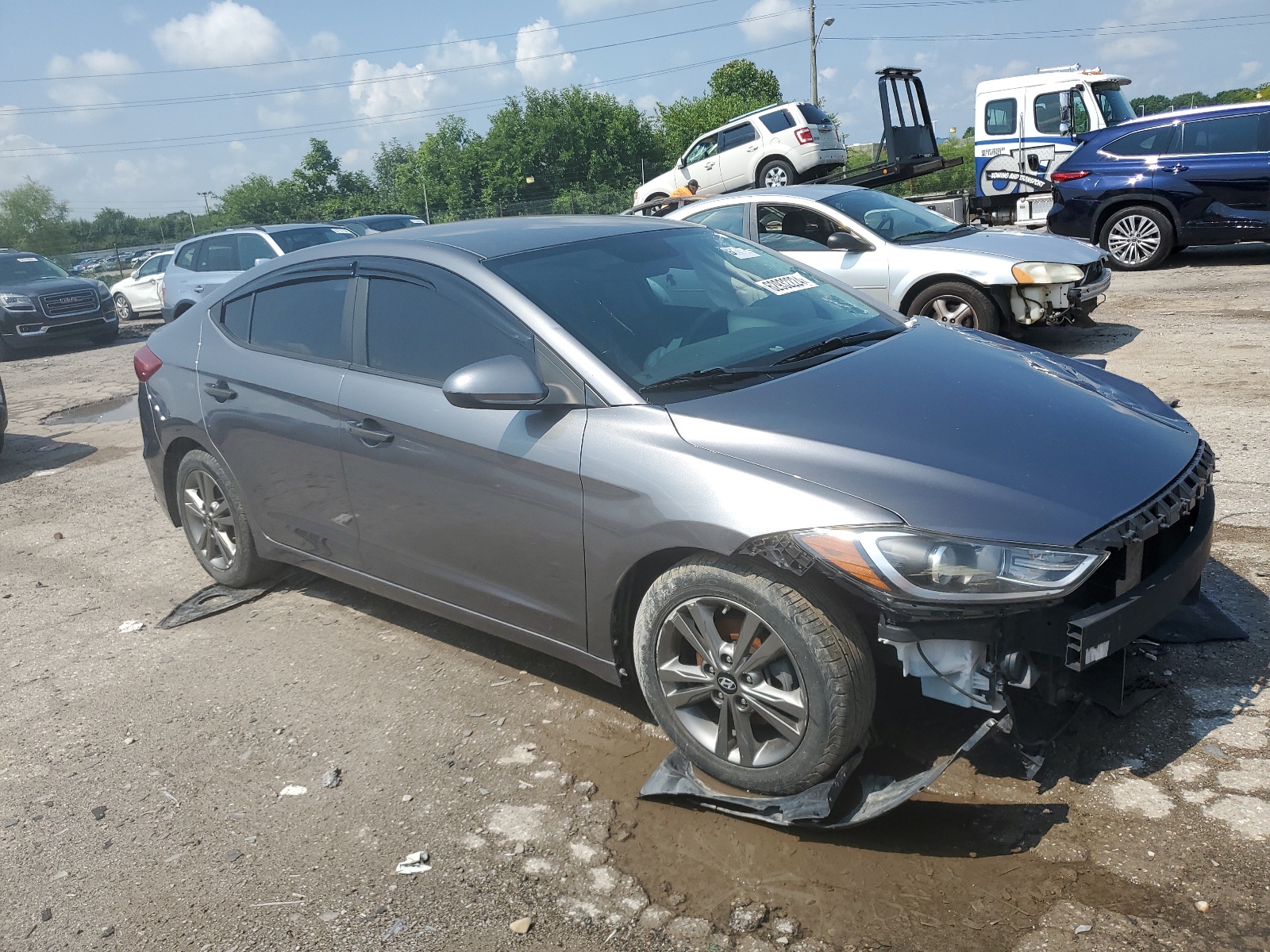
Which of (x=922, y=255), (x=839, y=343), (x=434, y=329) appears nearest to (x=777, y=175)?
(x=922, y=255)

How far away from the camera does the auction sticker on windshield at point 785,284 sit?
4.03 m

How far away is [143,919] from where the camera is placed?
2.80m

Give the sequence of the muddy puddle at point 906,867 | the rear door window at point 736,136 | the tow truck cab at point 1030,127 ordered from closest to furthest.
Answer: the muddy puddle at point 906,867
the tow truck cab at point 1030,127
the rear door window at point 736,136

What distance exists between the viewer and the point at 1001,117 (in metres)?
17.3

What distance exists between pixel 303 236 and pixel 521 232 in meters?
10.7

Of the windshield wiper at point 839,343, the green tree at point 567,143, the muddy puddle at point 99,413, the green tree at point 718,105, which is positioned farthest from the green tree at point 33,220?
the windshield wiper at point 839,343

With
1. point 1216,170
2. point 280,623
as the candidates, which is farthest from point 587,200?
Answer: point 280,623

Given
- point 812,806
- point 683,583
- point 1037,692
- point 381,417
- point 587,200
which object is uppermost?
point 587,200

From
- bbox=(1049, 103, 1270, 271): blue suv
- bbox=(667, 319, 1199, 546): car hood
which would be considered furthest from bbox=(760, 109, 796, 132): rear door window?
bbox=(667, 319, 1199, 546): car hood

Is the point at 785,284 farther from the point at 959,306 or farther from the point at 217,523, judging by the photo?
the point at 959,306

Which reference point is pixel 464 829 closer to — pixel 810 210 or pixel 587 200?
pixel 810 210

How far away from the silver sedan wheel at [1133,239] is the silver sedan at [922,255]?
469 centimetres

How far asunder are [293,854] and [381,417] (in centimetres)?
155

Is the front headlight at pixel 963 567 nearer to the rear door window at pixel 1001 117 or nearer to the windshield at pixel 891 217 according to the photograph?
the windshield at pixel 891 217
